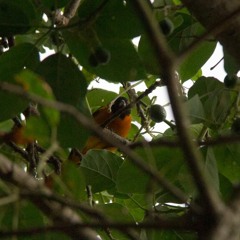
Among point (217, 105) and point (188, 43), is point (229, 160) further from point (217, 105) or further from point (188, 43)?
point (188, 43)

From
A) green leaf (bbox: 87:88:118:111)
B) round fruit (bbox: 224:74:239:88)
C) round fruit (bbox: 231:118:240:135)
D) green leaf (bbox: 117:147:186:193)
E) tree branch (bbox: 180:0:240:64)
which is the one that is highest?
green leaf (bbox: 87:88:118:111)

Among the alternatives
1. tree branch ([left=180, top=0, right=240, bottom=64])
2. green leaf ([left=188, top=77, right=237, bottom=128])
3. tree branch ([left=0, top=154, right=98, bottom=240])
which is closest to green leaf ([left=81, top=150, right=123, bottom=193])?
green leaf ([left=188, top=77, right=237, bottom=128])

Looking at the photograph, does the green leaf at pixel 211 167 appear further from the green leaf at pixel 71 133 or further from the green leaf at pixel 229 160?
the green leaf at pixel 71 133

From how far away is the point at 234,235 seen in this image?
1.82 ft

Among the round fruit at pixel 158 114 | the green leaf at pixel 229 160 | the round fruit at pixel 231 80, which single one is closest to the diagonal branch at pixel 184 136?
the green leaf at pixel 229 160

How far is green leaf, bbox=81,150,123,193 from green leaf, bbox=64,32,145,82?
0.42 metres

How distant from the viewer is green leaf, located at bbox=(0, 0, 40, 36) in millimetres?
1379

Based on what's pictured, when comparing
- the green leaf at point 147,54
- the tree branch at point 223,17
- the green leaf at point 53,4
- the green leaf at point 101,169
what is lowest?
the tree branch at point 223,17

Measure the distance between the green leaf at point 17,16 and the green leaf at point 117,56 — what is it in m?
0.10

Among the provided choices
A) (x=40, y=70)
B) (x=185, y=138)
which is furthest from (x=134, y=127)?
(x=185, y=138)

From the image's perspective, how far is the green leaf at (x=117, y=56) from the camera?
1341 millimetres

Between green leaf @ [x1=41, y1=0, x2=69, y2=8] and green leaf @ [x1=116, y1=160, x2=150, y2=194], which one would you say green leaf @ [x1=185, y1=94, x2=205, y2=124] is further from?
green leaf @ [x1=41, y1=0, x2=69, y2=8]

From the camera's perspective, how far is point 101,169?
5.70ft

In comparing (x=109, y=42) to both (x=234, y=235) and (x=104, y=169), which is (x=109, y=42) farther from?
(x=234, y=235)
